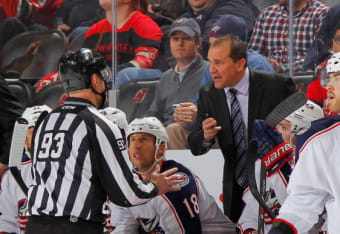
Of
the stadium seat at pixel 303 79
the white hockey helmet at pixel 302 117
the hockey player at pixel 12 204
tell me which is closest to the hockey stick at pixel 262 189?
the white hockey helmet at pixel 302 117

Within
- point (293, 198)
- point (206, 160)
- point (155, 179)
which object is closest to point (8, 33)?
point (206, 160)

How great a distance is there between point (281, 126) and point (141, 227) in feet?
2.92

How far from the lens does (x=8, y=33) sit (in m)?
5.20

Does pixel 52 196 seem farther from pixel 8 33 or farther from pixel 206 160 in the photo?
pixel 8 33

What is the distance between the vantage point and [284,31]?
4.18m

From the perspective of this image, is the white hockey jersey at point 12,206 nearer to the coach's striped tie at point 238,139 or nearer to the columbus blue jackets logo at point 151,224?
the columbus blue jackets logo at point 151,224

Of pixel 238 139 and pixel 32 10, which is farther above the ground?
pixel 32 10

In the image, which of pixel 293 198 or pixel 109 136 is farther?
pixel 109 136

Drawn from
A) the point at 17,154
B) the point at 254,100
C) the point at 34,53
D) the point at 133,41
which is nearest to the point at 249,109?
the point at 254,100

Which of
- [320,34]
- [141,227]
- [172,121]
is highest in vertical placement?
[320,34]

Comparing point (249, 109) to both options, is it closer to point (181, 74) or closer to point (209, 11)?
point (181, 74)

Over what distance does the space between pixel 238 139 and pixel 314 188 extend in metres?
1.79

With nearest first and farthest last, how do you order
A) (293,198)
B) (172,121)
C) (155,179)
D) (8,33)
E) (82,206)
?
1. (293,198)
2. (82,206)
3. (155,179)
4. (172,121)
5. (8,33)

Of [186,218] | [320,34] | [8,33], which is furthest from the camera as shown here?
[8,33]
